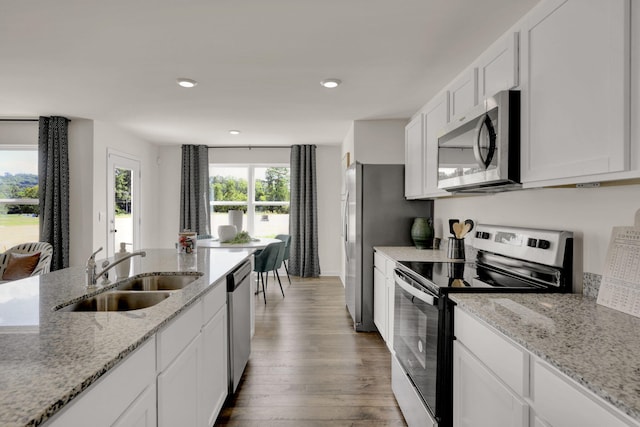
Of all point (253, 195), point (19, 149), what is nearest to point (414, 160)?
point (253, 195)

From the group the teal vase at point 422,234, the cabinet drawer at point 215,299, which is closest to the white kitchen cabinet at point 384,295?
the teal vase at point 422,234

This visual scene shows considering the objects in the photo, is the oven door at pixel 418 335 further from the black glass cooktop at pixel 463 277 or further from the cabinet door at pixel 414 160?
the cabinet door at pixel 414 160

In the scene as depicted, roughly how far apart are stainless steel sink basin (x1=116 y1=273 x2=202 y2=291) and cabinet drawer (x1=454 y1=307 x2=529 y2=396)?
1.39 meters

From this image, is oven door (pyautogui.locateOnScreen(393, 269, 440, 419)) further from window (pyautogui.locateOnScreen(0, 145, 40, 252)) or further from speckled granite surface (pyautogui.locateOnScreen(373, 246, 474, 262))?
window (pyautogui.locateOnScreen(0, 145, 40, 252))

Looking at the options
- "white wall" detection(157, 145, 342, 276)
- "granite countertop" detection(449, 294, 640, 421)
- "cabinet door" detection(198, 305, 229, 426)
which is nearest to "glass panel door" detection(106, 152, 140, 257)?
"white wall" detection(157, 145, 342, 276)

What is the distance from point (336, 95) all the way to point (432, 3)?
5.13 feet

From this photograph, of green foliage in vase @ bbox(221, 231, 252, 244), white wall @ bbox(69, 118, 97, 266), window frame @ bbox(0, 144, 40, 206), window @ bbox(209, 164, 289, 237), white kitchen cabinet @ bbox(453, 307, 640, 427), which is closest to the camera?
white kitchen cabinet @ bbox(453, 307, 640, 427)

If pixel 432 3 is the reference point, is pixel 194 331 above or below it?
below

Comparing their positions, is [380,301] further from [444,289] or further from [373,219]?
[444,289]

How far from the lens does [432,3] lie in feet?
6.04

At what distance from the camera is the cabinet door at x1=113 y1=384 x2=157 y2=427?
0.95 metres

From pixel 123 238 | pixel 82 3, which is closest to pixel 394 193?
pixel 82 3

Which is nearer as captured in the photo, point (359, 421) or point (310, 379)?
point (359, 421)

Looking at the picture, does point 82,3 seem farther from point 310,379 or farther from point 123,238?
point 123,238
